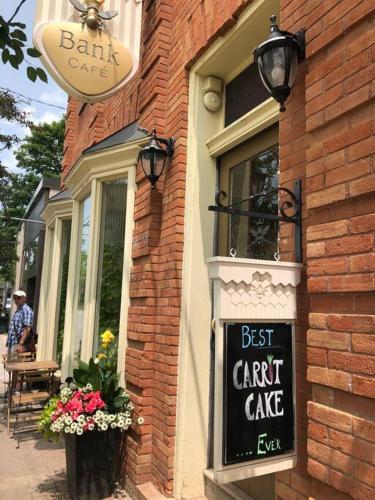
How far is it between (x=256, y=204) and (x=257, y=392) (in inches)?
65.1

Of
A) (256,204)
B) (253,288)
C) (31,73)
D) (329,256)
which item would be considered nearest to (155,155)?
(256,204)

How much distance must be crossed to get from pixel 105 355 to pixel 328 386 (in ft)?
9.54

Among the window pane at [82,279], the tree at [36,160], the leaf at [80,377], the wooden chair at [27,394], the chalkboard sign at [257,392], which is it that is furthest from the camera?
the tree at [36,160]

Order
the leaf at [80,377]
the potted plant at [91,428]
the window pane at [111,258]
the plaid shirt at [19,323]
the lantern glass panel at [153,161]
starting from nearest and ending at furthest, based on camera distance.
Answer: the potted plant at [91,428] < the lantern glass panel at [153,161] < the leaf at [80,377] < the window pane at [111,258] < the plaid shirt at [19,323]

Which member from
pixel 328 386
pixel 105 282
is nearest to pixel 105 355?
pixel 105 282

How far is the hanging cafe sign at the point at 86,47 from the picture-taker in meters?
3.88

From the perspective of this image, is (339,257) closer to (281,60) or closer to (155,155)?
(281,60)

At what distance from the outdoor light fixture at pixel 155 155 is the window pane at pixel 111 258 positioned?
0.90 metres

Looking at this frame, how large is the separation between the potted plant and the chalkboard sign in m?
1.87

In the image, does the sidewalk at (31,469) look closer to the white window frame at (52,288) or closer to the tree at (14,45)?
the white window frame at (52,288)

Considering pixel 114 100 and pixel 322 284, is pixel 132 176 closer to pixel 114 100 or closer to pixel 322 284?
pixel 114 100

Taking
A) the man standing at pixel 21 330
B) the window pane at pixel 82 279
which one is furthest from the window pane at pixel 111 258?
the man standing at pixel 21 330

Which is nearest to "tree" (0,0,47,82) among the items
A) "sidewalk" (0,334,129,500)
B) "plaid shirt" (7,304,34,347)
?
"sidewalk" (0,334,129,500)

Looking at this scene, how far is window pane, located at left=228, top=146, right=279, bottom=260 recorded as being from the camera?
3.19 m
